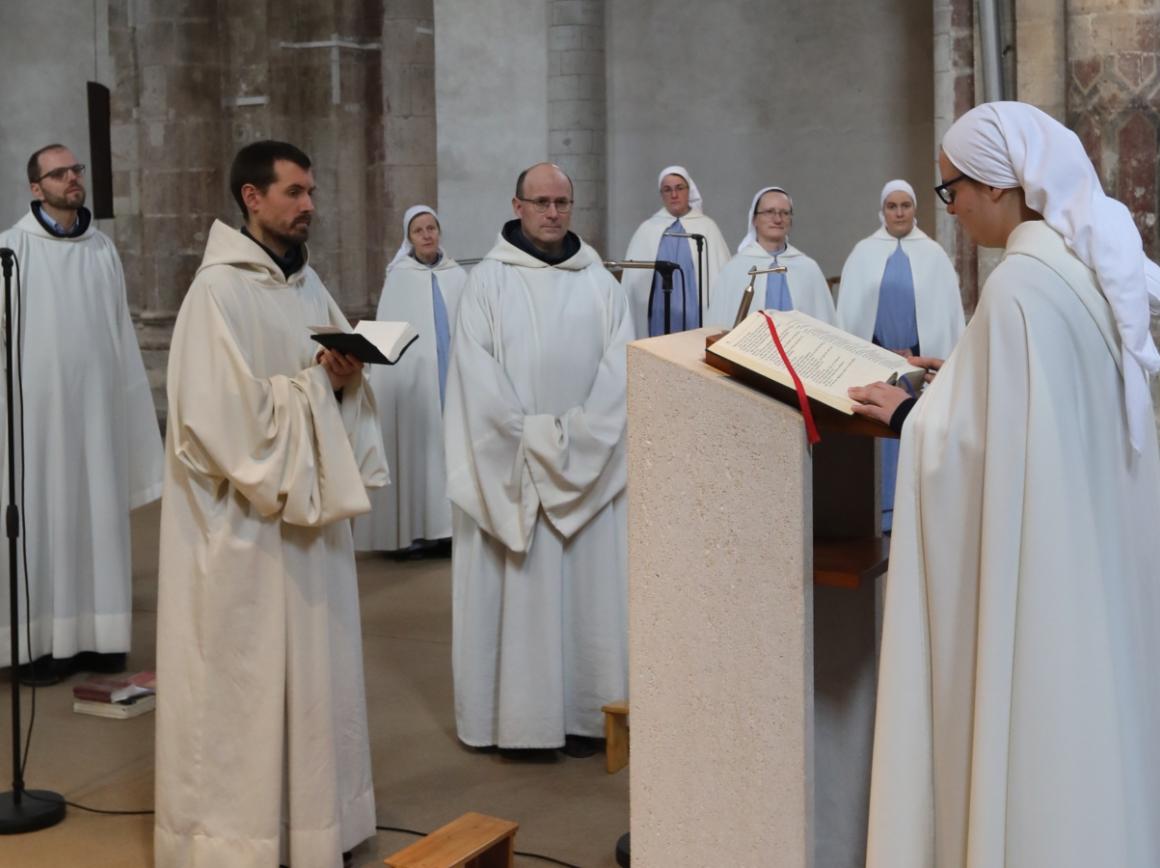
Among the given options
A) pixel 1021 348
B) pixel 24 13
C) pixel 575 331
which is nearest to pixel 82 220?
pixel 575 331

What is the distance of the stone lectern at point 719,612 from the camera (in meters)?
2.74

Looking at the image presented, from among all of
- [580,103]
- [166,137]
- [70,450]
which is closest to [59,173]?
[70,450]

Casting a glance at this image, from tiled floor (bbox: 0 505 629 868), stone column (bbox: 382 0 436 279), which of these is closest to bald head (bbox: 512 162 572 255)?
tiled floor (bbox: 0 505 629 868)

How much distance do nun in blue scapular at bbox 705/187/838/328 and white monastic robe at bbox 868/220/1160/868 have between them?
5814mm

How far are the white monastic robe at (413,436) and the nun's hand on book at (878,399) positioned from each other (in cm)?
640

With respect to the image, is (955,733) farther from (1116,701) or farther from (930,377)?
(930,377)

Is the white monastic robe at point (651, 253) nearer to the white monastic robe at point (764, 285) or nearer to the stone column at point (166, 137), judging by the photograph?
the white monastic robe at point (764, 285)

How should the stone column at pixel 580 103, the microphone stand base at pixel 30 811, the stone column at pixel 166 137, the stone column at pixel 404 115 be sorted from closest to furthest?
the microphone stand base at pixel 30 811 → the stone column at pixel 404 115 → the stone column at pixel 166 137 → the stone column at pixel 580 103

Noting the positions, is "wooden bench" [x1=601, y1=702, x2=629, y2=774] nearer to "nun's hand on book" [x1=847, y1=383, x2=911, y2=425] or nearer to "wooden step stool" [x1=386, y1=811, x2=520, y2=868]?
"wooden step stool" [x1=386, y1=811, x2=520, y2=868]

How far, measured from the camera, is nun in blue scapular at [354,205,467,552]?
900cm

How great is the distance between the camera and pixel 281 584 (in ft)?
13.7

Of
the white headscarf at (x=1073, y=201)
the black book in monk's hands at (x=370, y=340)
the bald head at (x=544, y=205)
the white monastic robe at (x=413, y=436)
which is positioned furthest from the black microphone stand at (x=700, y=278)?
the white headscarf at (x=1073, y=201)

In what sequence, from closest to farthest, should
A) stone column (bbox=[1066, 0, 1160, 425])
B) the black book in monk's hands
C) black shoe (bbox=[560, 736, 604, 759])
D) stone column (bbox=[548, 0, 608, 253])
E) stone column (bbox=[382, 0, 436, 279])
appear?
the black book in monk's hands, black shoe (bbox=[560, 736, 604, 759]), stone column (bbox=[1066, 0, 1160, 425]), stone column (bbox=[382, 0, 436, 279]), stone column (bbox=[548, 0, 608, 253])

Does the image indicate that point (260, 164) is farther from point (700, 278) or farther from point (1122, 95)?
point (1122, 95)
